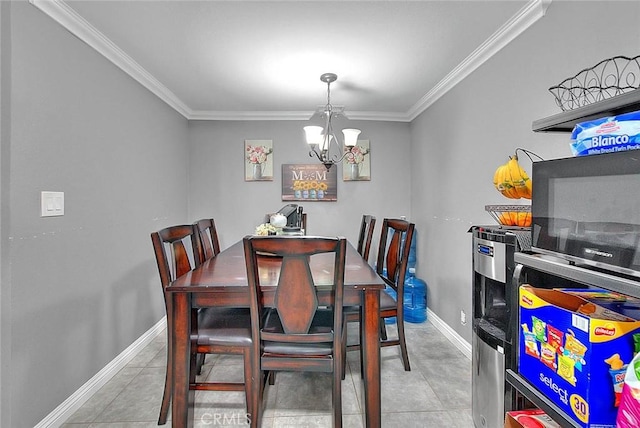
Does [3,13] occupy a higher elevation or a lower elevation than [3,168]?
higher

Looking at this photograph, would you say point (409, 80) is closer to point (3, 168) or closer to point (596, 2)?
point (596, 2)

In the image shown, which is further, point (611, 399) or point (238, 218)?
point (238, 218)

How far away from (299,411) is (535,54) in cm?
249

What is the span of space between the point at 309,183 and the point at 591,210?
3.32m

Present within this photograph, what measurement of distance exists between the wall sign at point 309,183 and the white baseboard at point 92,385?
2068mm

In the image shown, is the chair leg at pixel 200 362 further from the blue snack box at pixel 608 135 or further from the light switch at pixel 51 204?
the blue snack box at pixel 608 135

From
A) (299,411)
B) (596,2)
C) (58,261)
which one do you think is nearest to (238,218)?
(58,261)

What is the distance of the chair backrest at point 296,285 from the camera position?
1437mm

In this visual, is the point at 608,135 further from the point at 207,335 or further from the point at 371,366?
the point at 207,335

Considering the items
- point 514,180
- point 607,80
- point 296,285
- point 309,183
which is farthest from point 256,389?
point 309,183

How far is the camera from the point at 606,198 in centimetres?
86

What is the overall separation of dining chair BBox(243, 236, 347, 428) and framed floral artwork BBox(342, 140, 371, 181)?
260 cm

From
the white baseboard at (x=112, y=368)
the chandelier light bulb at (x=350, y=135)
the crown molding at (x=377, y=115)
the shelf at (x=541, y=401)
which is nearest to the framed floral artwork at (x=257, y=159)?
the crown molding at (x=377, y=115)

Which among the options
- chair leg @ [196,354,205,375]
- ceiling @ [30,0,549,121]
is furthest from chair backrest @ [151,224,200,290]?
ceiling @ [30,0,549,121]
